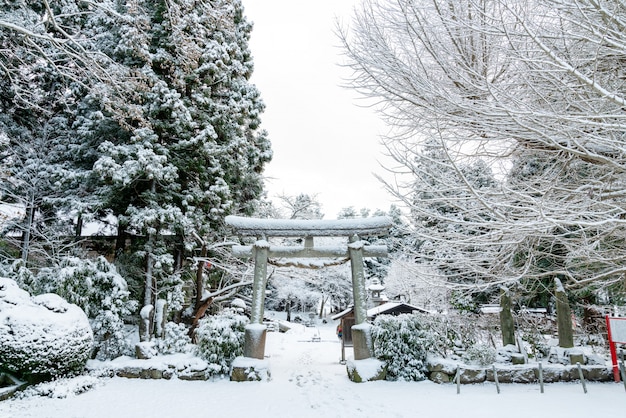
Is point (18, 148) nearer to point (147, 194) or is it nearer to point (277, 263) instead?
point (147, 194)

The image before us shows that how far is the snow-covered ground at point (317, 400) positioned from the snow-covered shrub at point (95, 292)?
116cm

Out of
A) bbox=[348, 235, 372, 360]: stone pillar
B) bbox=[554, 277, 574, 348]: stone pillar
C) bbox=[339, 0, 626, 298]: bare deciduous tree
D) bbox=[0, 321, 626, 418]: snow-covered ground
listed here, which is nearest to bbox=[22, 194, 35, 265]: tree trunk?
bbox=[0, 321, 626, 418]: snow-covered ground

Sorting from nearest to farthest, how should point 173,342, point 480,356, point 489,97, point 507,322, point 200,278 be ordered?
1. point 489,97
2. point 480,356
3. point 173,342
4. point 507,322
5. point 200,278

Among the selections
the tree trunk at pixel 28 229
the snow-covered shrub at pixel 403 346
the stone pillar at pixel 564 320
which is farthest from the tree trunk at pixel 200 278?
the stone pillar at pixel 564 320

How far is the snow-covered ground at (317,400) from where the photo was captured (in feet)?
17.2

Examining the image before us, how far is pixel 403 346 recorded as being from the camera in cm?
756

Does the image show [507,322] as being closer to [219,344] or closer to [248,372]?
[248,372]

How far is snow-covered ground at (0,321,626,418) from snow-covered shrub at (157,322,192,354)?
938 millimetres

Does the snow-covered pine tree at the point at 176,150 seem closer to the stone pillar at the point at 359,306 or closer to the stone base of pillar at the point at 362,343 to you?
the stone pillar at the point at 359,306

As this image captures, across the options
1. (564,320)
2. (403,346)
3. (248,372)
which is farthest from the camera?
(564,320)

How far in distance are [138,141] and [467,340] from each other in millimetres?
10809

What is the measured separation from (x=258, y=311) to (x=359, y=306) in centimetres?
244

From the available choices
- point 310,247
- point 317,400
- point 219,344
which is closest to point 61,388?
point 219,344

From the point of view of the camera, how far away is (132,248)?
10648mm
